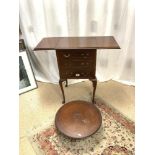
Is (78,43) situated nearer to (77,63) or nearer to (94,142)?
(77,63)

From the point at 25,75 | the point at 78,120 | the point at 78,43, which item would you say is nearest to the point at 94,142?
the point at 78,120

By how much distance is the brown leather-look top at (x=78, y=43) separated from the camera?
1571 mm

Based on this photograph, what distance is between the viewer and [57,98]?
211cm

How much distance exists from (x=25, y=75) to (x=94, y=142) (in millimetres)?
1184

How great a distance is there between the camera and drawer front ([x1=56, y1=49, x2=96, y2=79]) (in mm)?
1667

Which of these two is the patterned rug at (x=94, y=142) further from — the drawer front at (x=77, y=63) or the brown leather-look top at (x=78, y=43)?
the brown leather-look top at (x=78, y=43)

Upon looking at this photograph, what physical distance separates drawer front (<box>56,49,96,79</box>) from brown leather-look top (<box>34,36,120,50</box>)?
0.19ft

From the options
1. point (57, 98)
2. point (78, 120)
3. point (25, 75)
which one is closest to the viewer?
point (78, 120)

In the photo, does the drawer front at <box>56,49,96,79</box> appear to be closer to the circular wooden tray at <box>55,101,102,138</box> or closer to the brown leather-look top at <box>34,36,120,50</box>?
the brown leather-look top at <box>34,36,120,50</box>

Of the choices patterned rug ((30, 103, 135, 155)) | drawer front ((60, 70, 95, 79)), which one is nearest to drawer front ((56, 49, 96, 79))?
drawer front ((60, 70, 95, 79))

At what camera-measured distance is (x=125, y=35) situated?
6.73 feet
